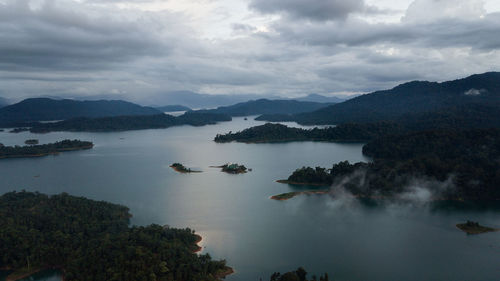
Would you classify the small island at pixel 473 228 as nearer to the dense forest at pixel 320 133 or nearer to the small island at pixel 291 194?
the small island at pixel 291 194

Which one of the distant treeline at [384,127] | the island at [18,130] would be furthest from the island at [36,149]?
the island at [18,130]

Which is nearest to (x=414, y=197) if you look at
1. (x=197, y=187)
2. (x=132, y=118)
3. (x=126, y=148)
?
(x=197, y=187)

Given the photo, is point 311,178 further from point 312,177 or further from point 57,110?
point 57,110

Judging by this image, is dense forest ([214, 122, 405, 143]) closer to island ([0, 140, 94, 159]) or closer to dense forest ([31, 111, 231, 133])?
island ([0, 140, 94, 159])

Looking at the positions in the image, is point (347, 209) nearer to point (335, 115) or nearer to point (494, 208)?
point (494, 208)

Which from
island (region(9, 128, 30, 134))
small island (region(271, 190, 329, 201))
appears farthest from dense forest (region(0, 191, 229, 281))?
island (region(9, 128, 30, 134))
